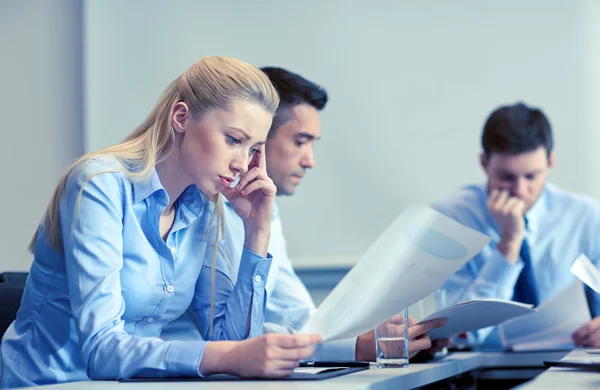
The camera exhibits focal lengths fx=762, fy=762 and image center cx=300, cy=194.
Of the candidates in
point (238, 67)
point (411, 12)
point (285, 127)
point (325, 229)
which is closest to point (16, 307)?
point (238, 67)

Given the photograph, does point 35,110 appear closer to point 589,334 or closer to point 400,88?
point 400,88

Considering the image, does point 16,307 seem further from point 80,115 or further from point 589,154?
point 589,154

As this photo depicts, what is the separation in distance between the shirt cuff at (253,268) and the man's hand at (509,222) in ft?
4.50

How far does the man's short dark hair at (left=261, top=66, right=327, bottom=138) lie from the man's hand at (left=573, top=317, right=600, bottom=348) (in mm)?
952

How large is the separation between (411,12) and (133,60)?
1.18 metres

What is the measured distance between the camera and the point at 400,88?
3061mm

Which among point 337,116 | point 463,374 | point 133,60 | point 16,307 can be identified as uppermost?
point 133,60

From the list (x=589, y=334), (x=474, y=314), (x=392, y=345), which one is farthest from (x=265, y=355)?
(x=589, y=334)

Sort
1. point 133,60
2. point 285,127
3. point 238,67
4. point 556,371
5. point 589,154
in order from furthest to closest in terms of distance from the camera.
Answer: point 133,60, point 589,154, point 285,127, point 238,67, point 556,371

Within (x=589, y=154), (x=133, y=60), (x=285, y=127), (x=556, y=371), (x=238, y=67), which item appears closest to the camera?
(x=556, y=371)

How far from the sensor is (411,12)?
309cm

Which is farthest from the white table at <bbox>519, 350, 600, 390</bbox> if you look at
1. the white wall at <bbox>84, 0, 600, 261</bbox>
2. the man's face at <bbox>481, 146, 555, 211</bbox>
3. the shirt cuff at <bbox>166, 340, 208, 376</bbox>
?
the white wall at <bbox>84, 0, 600, 261</bbox>

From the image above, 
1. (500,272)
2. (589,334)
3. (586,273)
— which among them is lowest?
(589,334)

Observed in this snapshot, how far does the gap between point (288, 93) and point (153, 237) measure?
2.91 feet
